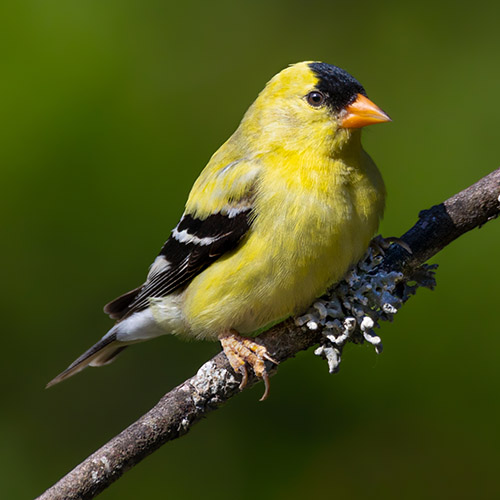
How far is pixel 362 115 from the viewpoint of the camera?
8.94 ft

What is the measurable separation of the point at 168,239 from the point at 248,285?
0.63 m

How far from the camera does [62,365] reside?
3.40 meters

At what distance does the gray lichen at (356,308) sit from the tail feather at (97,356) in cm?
108

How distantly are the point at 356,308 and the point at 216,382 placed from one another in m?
0.55

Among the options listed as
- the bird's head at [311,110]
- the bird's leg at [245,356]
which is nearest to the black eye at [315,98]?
the bird's head at [311,110]

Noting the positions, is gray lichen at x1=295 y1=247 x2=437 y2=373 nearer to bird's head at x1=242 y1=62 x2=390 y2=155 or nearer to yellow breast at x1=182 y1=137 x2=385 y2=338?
yellow breast at x1=182 y1=137 x2=385 y2=338

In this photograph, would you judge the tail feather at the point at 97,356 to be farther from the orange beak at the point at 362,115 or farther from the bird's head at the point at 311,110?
the orange beak at the point at 362,115

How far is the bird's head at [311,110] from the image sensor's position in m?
2.75

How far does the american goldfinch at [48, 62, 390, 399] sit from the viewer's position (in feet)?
8.64

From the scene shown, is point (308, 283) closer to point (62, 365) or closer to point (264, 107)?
point (264, 107)

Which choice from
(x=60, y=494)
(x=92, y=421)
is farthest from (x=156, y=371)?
(x=60, y=494)

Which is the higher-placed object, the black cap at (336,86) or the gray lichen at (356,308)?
the black cap at (336,86)

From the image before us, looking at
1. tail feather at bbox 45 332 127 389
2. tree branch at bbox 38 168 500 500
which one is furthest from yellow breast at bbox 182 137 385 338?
tail feather at bbox 45 332 127 389

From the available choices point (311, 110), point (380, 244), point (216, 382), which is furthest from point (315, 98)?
point (216, 382)
